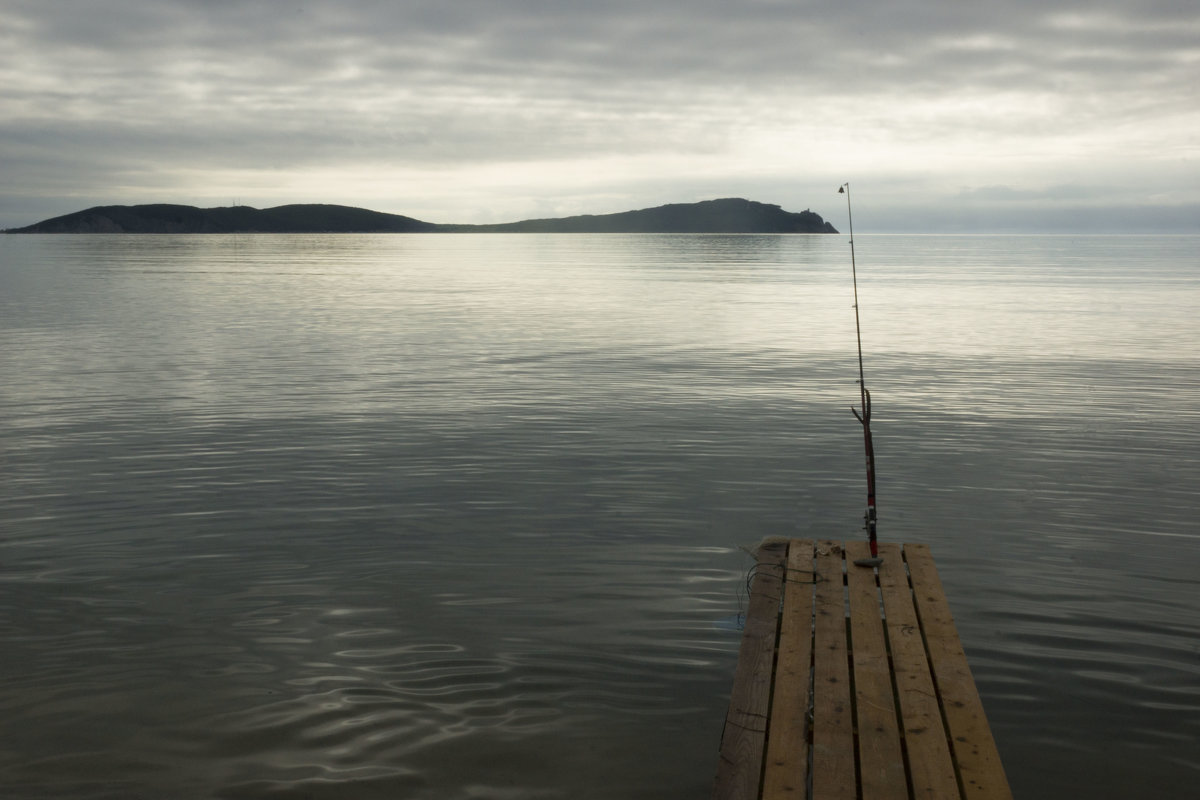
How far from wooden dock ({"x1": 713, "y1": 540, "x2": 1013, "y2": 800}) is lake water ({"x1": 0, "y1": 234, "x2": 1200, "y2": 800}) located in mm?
679

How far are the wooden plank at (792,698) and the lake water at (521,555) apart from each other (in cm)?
71

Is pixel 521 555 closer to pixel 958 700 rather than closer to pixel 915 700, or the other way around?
pixel 915 700

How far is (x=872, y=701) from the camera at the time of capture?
216 inches

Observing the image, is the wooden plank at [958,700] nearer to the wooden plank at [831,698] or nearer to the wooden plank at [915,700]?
the wooden plank at [915,700]

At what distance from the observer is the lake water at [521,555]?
238 inches

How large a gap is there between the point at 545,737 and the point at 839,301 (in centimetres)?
4057

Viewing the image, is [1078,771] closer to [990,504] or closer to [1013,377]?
[990,504]

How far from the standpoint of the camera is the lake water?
19.9 ft

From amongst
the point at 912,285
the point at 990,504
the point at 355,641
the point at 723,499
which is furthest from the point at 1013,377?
the point at 912,285

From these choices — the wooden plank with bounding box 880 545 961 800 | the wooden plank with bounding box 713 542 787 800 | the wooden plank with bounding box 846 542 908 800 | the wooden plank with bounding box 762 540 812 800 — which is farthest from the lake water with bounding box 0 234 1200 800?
the wooden plank with bounding box 846 542 908 800

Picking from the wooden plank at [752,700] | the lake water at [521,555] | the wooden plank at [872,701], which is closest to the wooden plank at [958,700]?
the wooden plank at [872,701]

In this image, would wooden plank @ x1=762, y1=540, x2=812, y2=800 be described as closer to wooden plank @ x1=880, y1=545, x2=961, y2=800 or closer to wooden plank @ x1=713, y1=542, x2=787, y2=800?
wooden plank @ x1=713, y1=542, x2=787, y2=800

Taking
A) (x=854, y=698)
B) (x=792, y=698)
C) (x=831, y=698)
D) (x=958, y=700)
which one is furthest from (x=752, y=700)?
(x=958, y=700)

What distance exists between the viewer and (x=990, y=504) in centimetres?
1124
